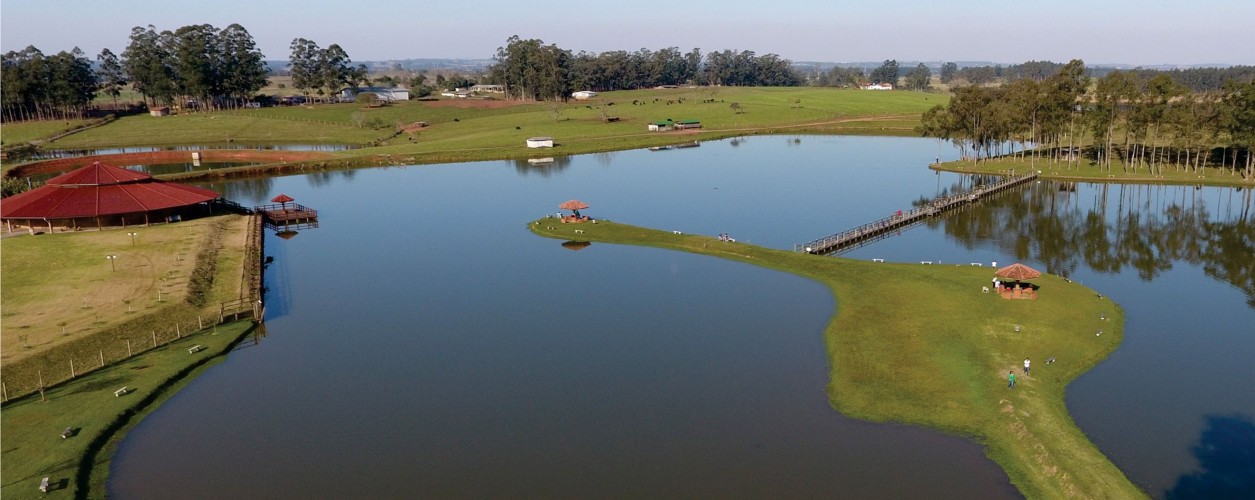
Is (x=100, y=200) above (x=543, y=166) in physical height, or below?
above

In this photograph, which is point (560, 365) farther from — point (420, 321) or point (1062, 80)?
point (1062, 80)

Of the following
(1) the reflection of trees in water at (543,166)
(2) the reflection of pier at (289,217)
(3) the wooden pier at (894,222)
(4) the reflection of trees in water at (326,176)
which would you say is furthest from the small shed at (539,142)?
(3) the wooden pier at (894,222)

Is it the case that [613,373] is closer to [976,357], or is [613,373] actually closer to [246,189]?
[976,357]

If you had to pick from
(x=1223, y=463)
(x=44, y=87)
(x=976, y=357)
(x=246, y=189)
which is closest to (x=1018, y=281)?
(x=976, y=357)


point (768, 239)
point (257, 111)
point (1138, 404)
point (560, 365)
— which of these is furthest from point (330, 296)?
point (257, 111)

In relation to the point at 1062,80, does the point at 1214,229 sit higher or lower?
lower
